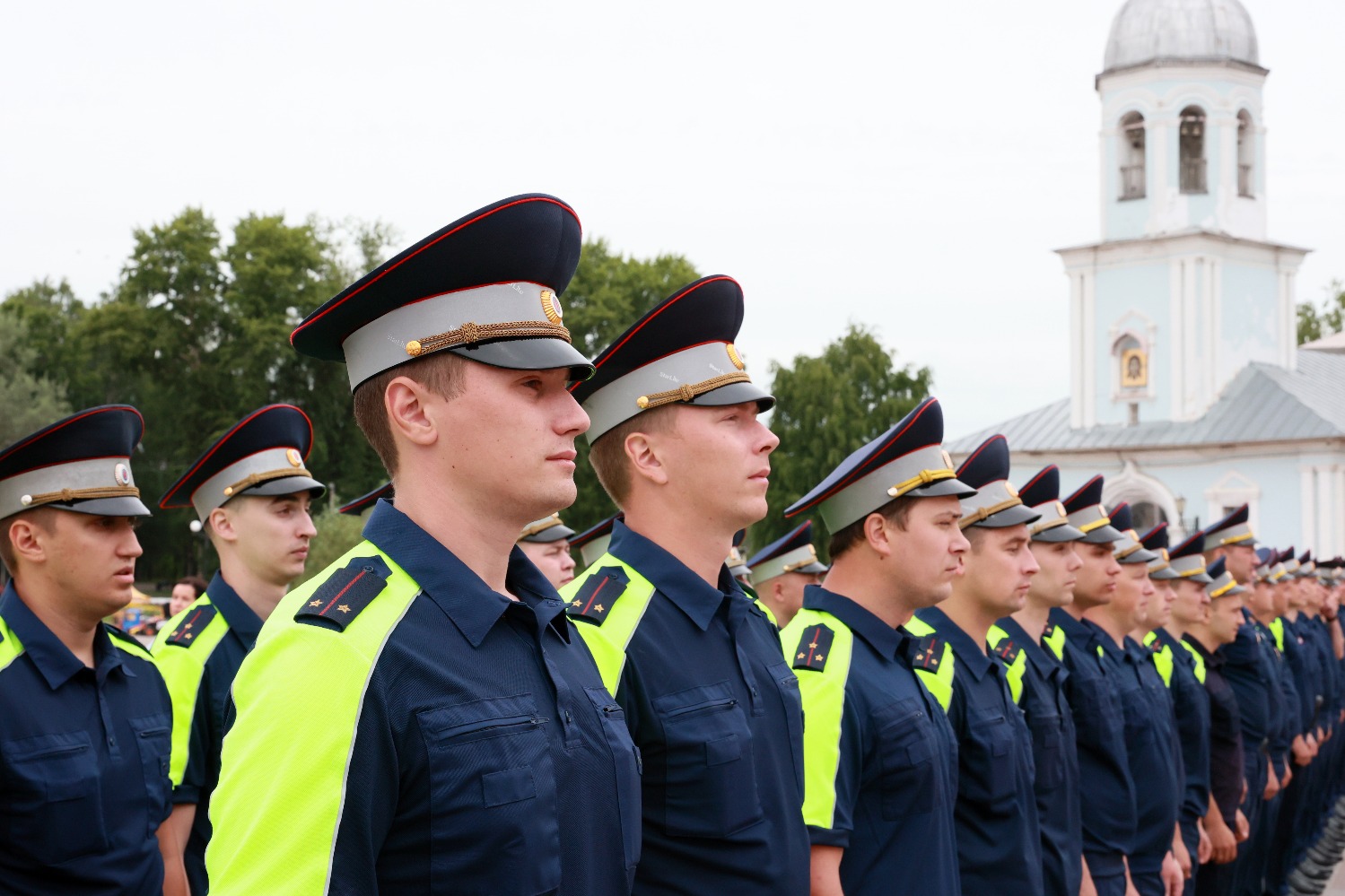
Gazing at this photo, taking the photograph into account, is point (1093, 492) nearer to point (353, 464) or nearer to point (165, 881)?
point (165, 881)

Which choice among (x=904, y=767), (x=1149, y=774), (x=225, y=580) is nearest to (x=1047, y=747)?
(x=904, y=767)

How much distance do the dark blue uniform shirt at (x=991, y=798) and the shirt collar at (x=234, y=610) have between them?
2.51m

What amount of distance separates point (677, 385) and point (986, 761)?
1.86 m

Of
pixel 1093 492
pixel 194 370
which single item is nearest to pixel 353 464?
pixel 194 370

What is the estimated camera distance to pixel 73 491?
4.85 meters

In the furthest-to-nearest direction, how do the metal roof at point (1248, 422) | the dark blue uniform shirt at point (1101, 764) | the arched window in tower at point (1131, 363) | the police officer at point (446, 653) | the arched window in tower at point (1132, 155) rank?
the arched window in tower at point (1132, 155) < the arched window in tower at point (1131, 363) < the metal roof at point (1248, 422) < the dark blue uniform shirt at point (1101, 764) < the police officer at point (446, 653)

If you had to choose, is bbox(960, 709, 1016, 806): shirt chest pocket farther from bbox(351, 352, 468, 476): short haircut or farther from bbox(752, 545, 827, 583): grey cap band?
bbox(752, 545, 827, 583): grey cap band

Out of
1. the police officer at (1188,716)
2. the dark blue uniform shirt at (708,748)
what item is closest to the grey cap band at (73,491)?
the dark blue uniform shirt at (708,748)

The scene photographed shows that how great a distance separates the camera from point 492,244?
9.04 ft

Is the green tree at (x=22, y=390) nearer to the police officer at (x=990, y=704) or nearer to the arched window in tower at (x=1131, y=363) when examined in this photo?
the arched window in tower at (x=1131, y=363)

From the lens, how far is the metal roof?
45.1 metres

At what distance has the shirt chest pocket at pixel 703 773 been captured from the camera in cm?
355

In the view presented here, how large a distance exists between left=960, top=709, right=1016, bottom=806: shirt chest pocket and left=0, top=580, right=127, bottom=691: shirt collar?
2.74 m

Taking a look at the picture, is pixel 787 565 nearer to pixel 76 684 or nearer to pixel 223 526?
pixel 223 526
